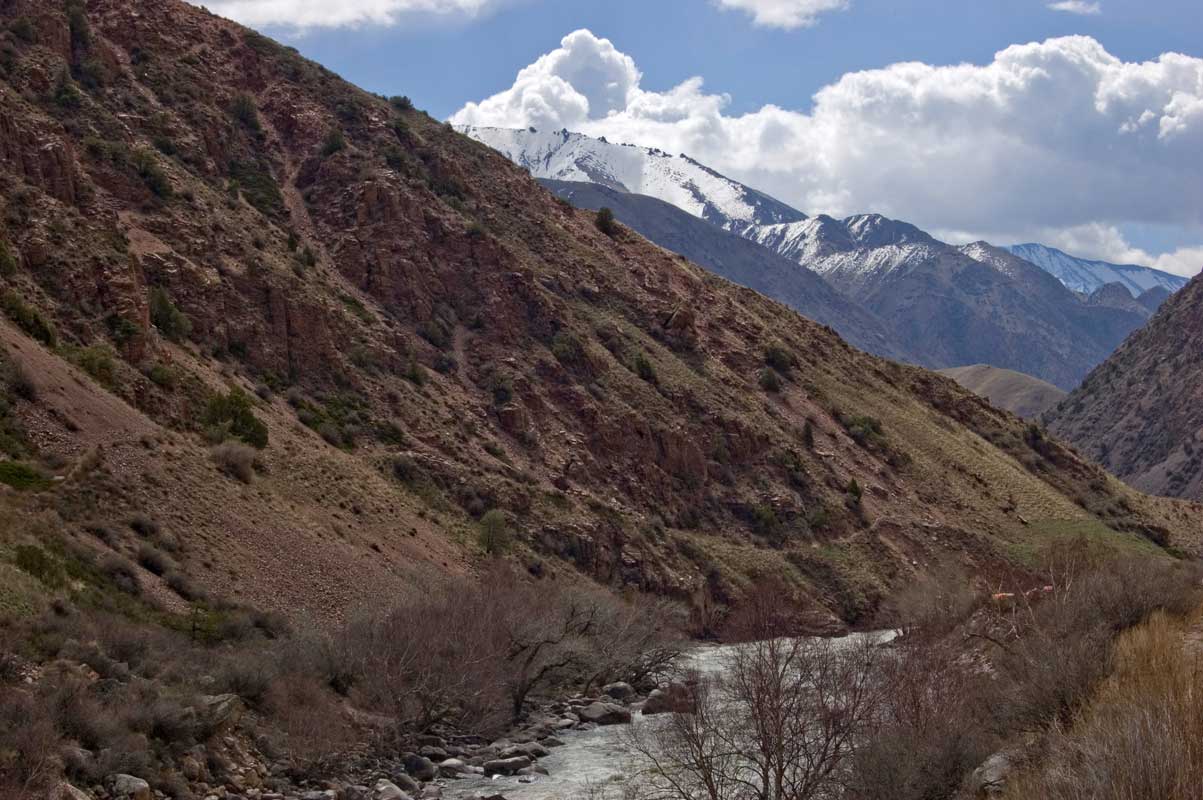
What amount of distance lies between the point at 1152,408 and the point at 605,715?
5766 inches

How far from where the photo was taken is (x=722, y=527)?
66.9 m

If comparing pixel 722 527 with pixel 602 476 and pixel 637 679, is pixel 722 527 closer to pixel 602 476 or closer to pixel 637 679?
pixel 602 476

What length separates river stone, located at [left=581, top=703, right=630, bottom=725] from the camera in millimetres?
35000

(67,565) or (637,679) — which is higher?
(67,565)

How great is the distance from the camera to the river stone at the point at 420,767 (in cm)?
2652

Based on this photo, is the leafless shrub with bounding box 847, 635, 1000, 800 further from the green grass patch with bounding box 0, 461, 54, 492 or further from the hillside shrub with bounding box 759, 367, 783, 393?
the hillside shrub with bounding box 759, 367, 783, 393

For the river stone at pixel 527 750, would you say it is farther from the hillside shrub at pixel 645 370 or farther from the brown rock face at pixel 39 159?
the hillside shrub at pixel 645 370

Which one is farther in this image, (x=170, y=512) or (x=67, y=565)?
(x=170, y=512)

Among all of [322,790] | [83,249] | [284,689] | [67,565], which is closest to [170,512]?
[67,565]

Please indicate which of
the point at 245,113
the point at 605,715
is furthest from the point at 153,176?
the point at 605,715

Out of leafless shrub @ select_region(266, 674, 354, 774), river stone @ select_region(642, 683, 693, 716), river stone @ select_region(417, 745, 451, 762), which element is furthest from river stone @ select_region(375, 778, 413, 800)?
river stone @ select_region(642, 683, 693, 716)

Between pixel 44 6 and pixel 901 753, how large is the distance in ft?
222

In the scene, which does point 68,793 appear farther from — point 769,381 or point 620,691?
point 769,381

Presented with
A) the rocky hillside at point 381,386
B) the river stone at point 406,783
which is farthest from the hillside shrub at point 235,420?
the river stone at point 406,783
